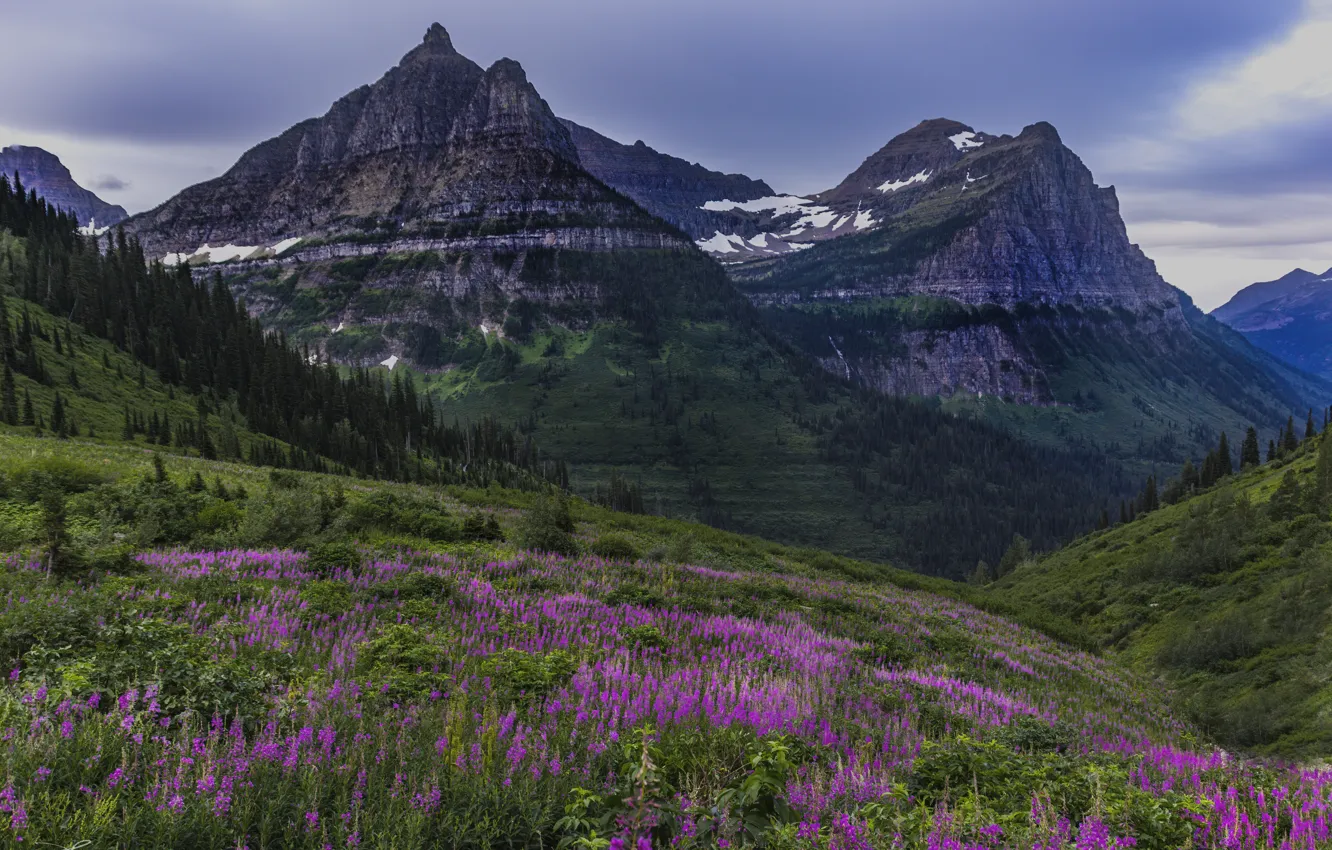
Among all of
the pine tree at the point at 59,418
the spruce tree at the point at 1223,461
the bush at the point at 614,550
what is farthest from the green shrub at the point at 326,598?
the spruce tree at the point at 1223,461

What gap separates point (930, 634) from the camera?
15.8 meters

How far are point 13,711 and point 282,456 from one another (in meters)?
95.8

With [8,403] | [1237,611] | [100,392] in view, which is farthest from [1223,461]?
[100,392]

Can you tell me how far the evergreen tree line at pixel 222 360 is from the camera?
343 ft

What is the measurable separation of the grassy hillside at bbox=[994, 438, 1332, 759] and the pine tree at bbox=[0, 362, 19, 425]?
86.4 metres

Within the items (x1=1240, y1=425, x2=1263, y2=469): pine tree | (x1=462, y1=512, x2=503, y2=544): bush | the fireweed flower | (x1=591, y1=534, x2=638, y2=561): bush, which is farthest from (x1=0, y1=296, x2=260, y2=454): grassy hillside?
(x1=1240, y1=425, x2=1263, y2=469): pine tree

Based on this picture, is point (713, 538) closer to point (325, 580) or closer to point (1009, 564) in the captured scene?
point (325, 580)

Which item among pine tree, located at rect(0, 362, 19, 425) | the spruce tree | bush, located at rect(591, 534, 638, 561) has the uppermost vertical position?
pine tree, located at rect(0, 362, 19, 425)

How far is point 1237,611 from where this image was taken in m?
26.5

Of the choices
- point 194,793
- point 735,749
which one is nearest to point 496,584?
point 735,749

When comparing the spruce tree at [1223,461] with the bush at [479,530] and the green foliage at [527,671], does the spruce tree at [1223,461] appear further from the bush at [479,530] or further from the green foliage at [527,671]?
the green foliage at [527,671]

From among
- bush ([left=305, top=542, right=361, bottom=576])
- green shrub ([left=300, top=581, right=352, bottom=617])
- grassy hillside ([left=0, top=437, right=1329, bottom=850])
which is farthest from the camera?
bush ([left=305, top=542, right=361, bottom=576])

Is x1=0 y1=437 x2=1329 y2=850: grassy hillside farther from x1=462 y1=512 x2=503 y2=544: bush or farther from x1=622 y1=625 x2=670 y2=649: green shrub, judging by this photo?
x1=462 y1=512 x2=503 y2=544: bush

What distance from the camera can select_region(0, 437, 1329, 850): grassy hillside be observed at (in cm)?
360
